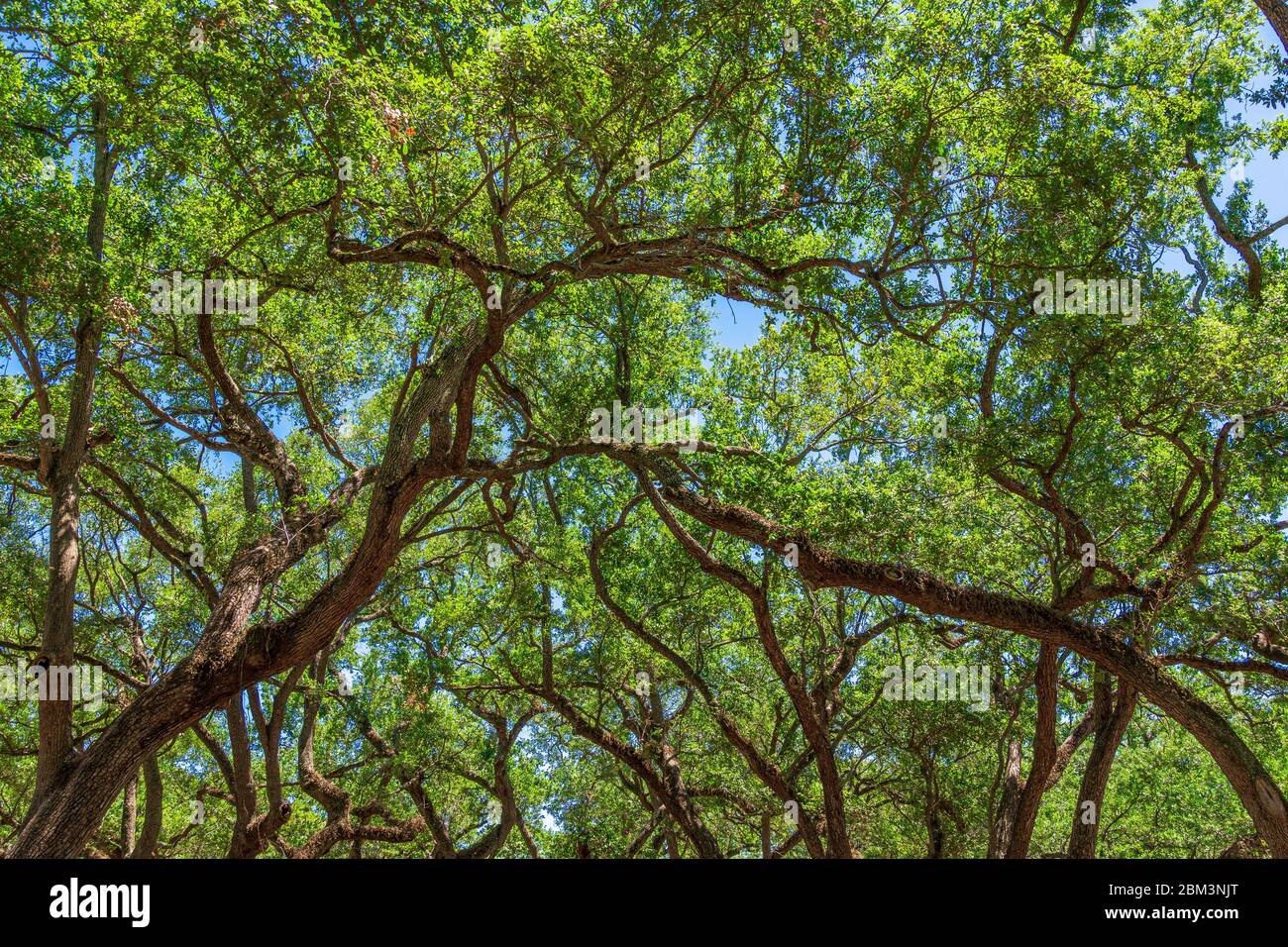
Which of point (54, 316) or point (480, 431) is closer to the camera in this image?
point (54, 316)

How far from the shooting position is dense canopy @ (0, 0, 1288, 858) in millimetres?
6633

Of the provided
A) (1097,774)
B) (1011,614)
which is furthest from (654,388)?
(1097,774)

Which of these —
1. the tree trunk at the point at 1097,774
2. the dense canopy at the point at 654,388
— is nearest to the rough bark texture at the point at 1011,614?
the dense canopy at the point at 654,388

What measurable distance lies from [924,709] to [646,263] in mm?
6353

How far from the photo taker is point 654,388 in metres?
11.4

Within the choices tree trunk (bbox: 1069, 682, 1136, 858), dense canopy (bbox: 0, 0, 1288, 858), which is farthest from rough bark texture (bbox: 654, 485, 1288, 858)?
tree trunk (bbox: 1069, 682, 1136, 858)

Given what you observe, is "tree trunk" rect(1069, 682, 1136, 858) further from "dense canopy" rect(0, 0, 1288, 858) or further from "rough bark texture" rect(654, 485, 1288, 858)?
"rough bark texture" rect(654, 485, 1288, 858)

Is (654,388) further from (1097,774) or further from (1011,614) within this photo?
(1097,774)

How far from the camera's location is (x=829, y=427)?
35.4 ft

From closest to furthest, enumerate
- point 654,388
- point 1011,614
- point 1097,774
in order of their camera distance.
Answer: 1. point 1011,614
2. point 1097,774
3. point 654,388

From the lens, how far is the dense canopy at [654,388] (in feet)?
21.8

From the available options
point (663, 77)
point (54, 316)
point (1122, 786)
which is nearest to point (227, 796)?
point (54, 316)

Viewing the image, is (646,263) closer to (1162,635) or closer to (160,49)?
(160,49)

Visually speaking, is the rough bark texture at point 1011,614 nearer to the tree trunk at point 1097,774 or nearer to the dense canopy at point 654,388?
the dense canopy at point 654,388
